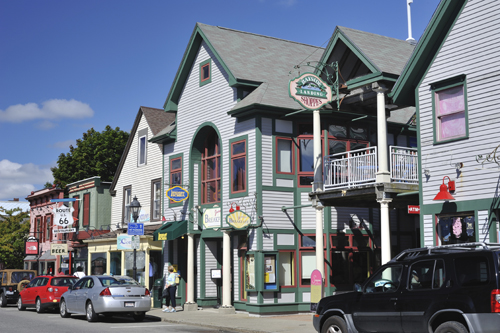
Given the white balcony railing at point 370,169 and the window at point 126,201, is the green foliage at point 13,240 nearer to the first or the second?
the window at point 126,201

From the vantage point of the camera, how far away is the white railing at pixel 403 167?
17.7 m

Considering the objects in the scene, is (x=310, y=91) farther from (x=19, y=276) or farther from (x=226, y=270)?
(x=19, y=276)

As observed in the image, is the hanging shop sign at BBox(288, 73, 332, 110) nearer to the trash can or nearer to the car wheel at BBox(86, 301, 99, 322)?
the car wheel at BBox(86, 301, 99, 322)

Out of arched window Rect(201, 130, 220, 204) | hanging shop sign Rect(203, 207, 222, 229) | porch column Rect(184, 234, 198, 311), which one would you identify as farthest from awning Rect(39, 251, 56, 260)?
hanging shop sign Rect(203, 207, 222, 229)

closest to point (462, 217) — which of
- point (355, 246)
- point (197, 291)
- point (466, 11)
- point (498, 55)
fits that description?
point (498, 55)

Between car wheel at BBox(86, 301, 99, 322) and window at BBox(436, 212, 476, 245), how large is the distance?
10.4 meters

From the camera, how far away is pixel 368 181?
18578 mm

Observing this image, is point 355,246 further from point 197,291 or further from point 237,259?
point 197,291

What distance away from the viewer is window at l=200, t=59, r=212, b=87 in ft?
79.7

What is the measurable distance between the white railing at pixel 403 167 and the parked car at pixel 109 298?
8.51m

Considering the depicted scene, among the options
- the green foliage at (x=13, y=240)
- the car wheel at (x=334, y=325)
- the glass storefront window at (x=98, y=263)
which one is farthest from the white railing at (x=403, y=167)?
the green foliage at (x=13, y=240)

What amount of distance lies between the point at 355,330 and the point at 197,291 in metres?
13.7

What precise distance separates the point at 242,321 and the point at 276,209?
4.38m

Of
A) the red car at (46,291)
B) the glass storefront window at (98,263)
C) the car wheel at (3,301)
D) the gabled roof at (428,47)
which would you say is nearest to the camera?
the gabled roof at (428,47)
